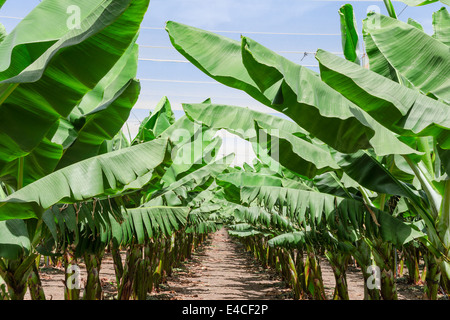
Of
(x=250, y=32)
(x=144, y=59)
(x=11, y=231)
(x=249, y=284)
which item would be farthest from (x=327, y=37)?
(x=11, y=231)

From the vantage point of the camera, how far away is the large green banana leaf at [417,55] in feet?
12.7

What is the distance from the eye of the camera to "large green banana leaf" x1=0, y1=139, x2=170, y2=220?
302 centimetres

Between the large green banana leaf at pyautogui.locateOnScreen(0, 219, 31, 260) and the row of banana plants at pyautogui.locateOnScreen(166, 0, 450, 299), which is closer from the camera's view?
the large green banana leaf at pyautogui.locateOnScreen(0, 219, 31, 260)

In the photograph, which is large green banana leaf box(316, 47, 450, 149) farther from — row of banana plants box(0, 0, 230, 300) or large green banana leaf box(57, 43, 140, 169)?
large green banana leaf box(57, 43, 140, 169)

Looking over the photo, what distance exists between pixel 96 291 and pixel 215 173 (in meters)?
4.33

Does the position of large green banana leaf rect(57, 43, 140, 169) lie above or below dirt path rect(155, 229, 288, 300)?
above

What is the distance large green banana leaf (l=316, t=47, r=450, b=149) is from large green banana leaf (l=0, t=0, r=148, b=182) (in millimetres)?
1554

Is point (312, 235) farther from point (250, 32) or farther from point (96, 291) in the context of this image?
point (250, 32)

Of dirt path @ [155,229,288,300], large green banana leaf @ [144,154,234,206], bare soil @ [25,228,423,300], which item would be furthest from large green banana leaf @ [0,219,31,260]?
dirt path @ [155,229,288,300]

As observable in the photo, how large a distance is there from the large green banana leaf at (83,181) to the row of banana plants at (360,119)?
109 centimetres

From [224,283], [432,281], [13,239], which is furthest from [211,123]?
[224,283]

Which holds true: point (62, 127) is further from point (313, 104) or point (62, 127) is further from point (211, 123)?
point (313, 104)

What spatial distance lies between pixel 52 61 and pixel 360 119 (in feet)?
8.28

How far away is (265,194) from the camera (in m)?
5.96
